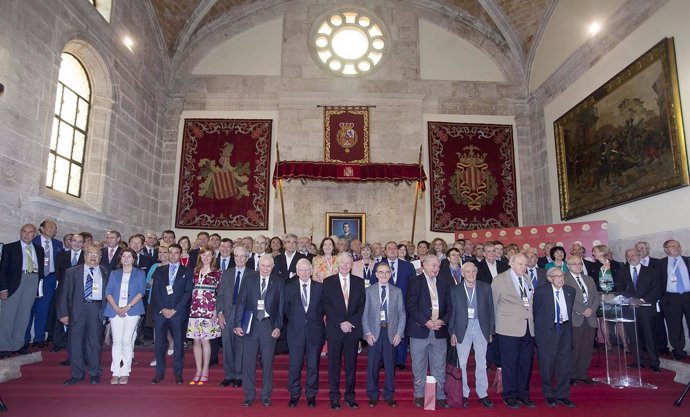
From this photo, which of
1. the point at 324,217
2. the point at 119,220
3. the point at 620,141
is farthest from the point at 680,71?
the point at 119,220

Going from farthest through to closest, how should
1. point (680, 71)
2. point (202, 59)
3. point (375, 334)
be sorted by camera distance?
point (202, 59)
point (680, 71)
point (375, 334)

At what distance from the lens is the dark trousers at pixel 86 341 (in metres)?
4.98

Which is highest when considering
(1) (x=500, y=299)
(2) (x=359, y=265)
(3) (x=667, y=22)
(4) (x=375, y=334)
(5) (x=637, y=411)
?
(3) (x=667, y=22)

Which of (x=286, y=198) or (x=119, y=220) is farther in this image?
(x=286, y=198)

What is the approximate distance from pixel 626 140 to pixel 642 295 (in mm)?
3172

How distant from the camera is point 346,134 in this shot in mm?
11062

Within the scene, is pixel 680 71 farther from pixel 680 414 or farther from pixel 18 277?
pixel 18 277

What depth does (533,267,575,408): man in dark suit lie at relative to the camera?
15.1 feet

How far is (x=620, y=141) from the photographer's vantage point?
7984mm

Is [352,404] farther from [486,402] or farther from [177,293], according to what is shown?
[177,293]

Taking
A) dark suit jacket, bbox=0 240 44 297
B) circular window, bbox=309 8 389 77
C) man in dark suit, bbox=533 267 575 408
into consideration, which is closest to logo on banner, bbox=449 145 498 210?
circular window, bbox=309 8 389 77

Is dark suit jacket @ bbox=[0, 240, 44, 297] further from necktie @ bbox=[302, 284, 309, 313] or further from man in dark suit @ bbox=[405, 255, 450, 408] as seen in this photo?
man in dark suit @ bbox=[405, 255, 450, 408]

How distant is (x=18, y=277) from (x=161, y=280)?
1799 mm

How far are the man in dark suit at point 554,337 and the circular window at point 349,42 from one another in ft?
27.2
